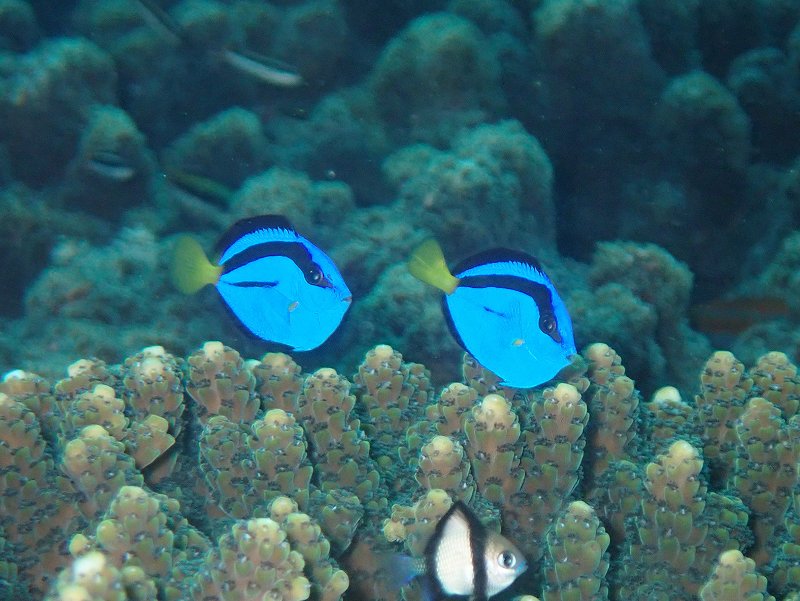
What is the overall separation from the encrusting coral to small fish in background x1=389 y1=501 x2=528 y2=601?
0.22 metres

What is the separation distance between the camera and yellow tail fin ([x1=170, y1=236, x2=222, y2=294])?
237 cm

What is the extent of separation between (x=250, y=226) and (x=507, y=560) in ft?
4.63

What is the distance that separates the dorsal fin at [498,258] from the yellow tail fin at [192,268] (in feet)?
3.04

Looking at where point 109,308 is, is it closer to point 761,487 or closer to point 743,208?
point 761,487

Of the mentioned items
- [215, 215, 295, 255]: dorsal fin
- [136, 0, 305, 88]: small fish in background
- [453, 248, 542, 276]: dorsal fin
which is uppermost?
[453, 248, 542, 276]: dorsal fin

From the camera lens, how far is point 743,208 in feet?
21.1

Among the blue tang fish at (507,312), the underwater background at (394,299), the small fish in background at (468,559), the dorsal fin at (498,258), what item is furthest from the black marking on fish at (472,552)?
the dorsal fin at (498,258)

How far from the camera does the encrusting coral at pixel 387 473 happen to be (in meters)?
2.03

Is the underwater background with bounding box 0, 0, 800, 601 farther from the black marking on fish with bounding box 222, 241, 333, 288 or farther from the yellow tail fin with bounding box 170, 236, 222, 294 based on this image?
the black marking on fish with bounding box 222, 241, 333, 288

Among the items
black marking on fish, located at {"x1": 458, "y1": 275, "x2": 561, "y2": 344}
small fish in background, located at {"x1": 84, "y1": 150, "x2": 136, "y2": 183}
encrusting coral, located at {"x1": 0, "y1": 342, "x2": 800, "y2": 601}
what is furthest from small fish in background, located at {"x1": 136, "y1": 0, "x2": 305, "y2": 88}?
black marking on fish, located at {"x1": 458, "y1": 275, "x2": 561, "y2": 344}

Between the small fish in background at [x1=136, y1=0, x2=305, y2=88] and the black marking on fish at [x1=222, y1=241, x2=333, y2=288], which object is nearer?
the black marking on fish at [x1=222, y1=241, x2=333, y2=288]

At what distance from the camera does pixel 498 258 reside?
6.70 feet

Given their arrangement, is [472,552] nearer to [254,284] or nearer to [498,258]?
[498,258]

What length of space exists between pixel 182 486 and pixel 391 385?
955 millimetres
